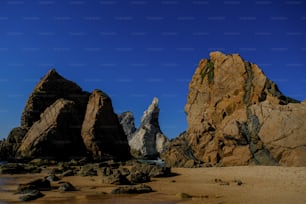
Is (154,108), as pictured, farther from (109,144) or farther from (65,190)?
(65,190)

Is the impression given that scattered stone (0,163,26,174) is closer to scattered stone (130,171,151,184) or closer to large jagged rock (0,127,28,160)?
scattered stone (130,171,151,184)

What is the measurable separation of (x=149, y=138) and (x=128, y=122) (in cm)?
2989

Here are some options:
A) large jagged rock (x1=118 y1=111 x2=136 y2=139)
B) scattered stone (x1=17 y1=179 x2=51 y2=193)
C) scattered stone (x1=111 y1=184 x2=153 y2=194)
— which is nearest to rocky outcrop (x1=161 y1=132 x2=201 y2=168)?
scattered stone (x1=111 y1=184 x2=153 y2=194)

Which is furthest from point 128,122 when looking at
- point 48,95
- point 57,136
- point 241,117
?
point 241,117

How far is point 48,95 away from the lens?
67812 mm

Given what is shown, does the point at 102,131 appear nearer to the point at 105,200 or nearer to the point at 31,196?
the point at 31,196

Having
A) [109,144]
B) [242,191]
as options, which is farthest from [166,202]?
[109,144]

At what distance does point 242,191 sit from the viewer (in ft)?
50.2

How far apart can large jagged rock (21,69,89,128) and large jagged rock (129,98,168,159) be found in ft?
150

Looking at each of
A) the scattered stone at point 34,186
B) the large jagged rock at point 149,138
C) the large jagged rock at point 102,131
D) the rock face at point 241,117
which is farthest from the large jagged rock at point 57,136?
the large jagged rock at point 149,138

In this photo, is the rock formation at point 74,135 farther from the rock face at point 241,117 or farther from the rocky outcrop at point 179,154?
the rocky outcrop at point 179,154

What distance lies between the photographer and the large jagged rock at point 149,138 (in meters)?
113

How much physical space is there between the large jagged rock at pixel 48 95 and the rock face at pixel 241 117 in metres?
27.3

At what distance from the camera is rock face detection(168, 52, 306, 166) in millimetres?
27750
